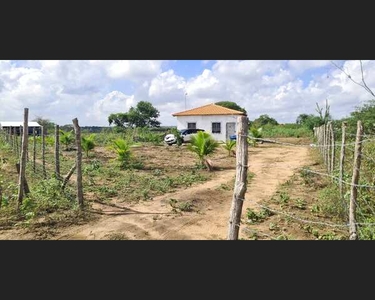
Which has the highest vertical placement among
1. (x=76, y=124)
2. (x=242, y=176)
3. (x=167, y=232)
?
(x=76, y=124)

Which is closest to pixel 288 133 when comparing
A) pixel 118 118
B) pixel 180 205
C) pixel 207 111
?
pixel 207 111

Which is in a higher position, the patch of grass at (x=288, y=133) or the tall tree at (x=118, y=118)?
the tall tree at (x=118, y=118)

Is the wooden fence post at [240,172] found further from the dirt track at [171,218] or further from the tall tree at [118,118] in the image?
the tall tree at [118,118]

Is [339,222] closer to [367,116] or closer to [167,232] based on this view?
[167,232]

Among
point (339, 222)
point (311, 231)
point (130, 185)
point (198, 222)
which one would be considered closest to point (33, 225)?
point (198, 222)

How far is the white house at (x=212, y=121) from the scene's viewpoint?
29.8m

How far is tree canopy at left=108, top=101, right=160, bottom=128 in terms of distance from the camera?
52.7 m

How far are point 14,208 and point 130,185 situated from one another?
344 cm

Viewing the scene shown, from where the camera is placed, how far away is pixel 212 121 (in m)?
30.3

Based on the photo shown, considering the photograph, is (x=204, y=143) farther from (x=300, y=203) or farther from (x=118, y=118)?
(x=118, y=118)

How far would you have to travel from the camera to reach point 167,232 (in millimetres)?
5672

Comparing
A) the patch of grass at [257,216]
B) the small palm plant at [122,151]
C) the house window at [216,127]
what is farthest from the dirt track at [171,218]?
the house window at [216,127]

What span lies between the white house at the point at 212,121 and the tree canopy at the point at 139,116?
2338 cm

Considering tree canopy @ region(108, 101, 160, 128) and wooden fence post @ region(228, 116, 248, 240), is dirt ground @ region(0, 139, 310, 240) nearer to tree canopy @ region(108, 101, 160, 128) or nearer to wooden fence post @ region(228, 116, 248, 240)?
wooden fence post @ region(228, 116, 248, 240)
